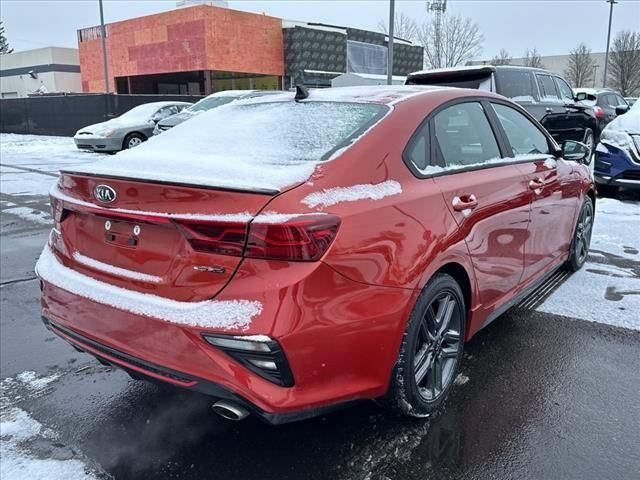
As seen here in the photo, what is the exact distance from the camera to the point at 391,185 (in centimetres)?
253

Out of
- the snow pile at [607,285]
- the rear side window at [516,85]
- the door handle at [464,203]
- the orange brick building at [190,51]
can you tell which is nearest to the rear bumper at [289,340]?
the door handle at [464,203]

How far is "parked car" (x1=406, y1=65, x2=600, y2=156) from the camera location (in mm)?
8602

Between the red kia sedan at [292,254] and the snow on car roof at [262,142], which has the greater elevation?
the snow on car roof at [262,142]

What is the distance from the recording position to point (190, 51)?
105 feet

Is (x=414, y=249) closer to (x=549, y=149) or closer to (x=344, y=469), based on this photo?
(x=344, y=469)

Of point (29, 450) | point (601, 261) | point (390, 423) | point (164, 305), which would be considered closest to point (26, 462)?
point (29, 450)

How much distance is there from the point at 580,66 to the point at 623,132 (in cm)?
5149

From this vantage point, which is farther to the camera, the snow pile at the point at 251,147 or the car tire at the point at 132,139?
the car tire at the point at 132,139

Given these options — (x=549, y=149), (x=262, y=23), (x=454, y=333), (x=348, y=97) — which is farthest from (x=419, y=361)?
(x=262, y=23)

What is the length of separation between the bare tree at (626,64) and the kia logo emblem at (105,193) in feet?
153

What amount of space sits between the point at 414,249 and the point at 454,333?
71 centimetres

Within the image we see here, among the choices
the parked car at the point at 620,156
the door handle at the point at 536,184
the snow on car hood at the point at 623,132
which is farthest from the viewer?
the snow on car hood at the point at 623,132

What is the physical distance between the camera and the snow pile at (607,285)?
417 cm

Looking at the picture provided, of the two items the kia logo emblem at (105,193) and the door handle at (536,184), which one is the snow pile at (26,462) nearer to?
the kia logo emblem at (105,193)
